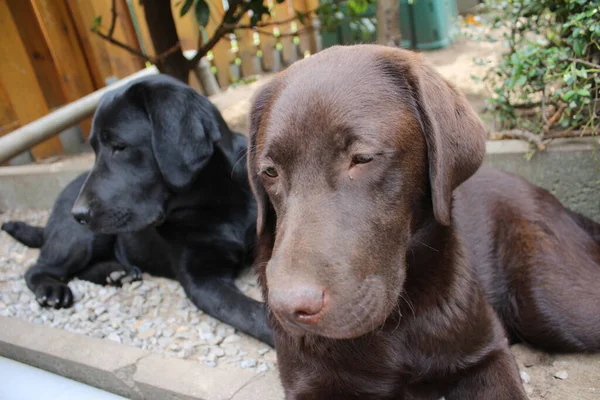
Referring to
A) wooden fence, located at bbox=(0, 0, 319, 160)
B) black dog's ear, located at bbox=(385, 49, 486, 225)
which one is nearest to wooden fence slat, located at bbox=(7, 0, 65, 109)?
wooden fence, located at bbox=(0, 0, 319, 160)

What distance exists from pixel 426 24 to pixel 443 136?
5676mm

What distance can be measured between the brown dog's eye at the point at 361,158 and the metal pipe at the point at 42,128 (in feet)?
8.49

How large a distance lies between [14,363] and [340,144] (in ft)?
5.64

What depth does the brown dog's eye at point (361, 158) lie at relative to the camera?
67.2 inches

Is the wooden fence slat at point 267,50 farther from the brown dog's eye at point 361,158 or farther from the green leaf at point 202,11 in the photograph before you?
the brown dog's eye at point 361,158

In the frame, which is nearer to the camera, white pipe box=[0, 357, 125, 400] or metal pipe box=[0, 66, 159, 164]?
white pipe box=[0, 357, 125, 400]

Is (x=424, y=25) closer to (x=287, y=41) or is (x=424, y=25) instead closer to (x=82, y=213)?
(x=287, y=41)

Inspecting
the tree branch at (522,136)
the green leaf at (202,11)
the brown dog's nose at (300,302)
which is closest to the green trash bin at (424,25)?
the green leaf at (202,11)

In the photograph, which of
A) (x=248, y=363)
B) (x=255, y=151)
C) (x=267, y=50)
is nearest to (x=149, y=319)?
(x=248, y=363)

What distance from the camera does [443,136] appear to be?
181 cm

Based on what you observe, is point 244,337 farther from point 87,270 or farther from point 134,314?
point 87,270

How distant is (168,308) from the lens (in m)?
3.25

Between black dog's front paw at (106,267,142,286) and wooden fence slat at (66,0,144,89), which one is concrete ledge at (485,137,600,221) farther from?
wooden fence slat at (66,0,144,89)

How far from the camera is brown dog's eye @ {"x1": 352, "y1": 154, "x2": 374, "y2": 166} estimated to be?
171 centimetres
